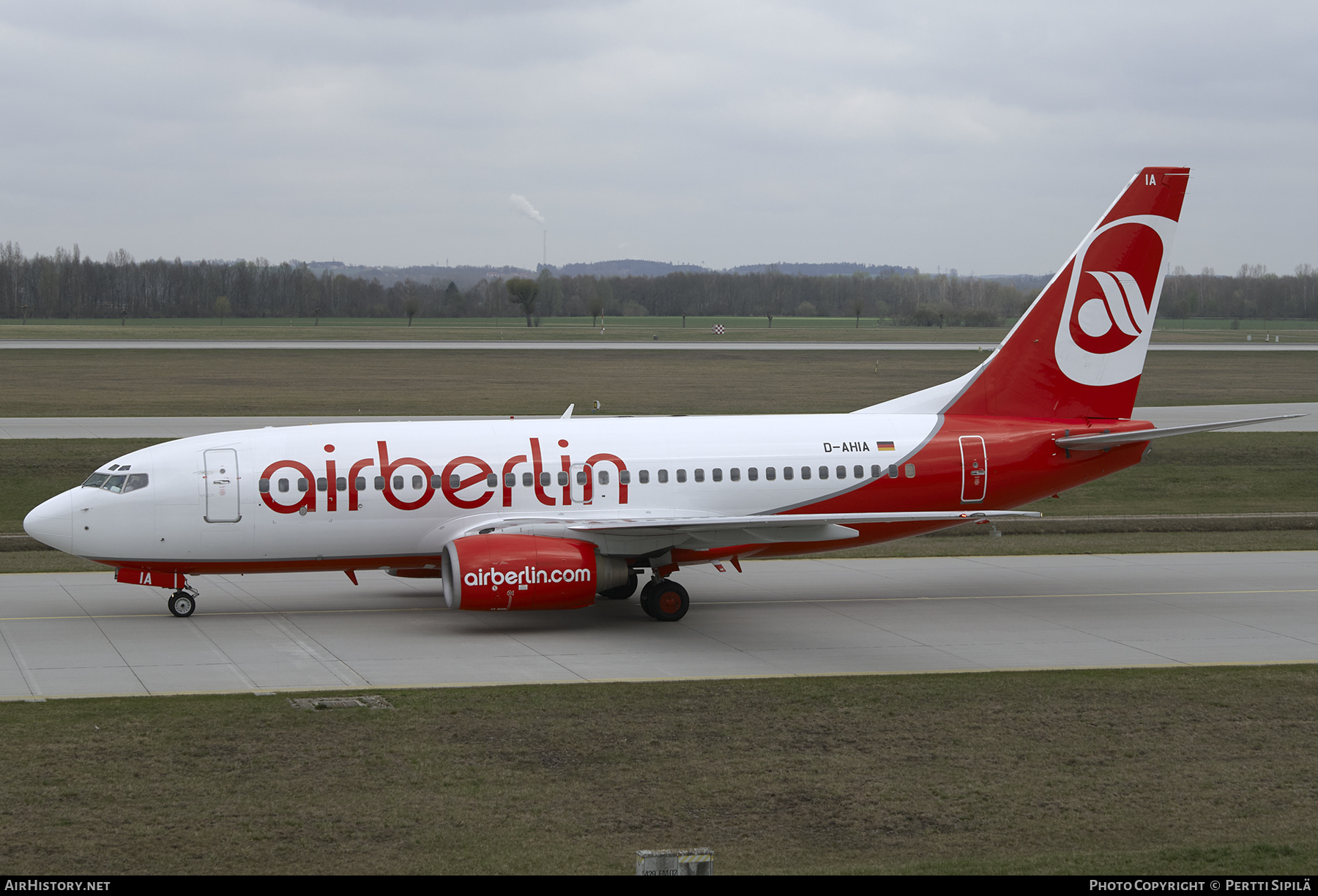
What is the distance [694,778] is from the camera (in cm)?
1552

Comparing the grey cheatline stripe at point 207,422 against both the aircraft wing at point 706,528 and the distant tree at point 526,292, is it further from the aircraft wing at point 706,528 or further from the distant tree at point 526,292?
the distant tree at point 526,292

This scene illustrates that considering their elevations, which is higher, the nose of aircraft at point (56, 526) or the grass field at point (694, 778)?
the nose of aircraft at point (56, 526)

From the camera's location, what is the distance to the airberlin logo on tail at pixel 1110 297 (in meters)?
28.2

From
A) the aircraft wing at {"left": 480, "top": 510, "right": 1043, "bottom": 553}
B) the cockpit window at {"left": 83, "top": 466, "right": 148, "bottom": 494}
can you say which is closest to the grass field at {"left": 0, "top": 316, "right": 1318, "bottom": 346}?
the cockpit window at {"left": 83, "top": 466, "right": 148, "bottom": 494}

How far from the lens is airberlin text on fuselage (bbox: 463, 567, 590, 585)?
76.6ft

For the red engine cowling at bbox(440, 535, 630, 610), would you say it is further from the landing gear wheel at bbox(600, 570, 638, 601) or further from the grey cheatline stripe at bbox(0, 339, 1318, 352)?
the grey cheatline stripe at bbox(0, 339, 1318, 352)

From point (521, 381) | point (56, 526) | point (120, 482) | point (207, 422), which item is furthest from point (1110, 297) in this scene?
point (521, 381)

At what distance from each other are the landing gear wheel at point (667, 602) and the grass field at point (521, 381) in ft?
122

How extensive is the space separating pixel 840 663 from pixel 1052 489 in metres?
8.22

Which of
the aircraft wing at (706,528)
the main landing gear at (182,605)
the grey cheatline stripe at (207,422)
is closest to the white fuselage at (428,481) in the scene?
the aircraft wing at (706,528)

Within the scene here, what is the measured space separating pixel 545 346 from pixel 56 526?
296 feet

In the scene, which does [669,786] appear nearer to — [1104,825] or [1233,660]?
[1104,825]

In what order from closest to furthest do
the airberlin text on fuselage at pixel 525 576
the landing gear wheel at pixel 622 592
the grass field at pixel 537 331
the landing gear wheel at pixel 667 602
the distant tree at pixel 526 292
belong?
the airberlin text on fuselage at pixel 525 576
the landing gear wheel at pixel 667 602
the landing gear wheel at pixel 622 592
the grass field at pixel 537 331
the distant tree at pixel 526 292
